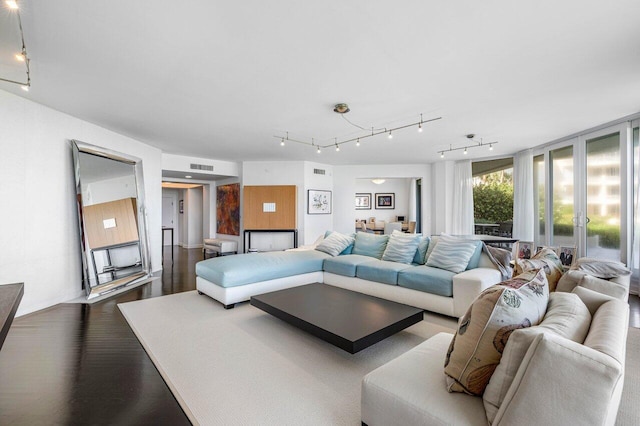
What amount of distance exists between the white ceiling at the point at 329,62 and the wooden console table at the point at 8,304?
5.90 feet

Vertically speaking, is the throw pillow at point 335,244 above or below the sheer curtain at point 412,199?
below

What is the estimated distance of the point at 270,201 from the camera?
7477 mm

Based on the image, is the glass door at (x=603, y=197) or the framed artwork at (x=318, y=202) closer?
the glass door at (x=603, y=197)

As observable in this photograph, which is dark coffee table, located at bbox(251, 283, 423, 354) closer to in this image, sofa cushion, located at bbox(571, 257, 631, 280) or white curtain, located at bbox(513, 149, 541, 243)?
sofa cushion, located at bbox(571, 257, 631, 280)

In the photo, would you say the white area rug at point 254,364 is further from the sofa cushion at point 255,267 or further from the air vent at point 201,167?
the air vent at point 201,167

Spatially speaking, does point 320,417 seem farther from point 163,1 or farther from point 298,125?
point 298,125

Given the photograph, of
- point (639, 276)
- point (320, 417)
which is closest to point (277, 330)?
point (320, 417)

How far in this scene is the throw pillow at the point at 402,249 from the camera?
4152 mm

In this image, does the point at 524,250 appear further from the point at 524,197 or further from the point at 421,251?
the point at 524,197

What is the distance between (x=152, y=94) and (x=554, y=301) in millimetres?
4013

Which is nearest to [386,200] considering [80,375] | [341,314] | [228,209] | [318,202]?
[318,202]

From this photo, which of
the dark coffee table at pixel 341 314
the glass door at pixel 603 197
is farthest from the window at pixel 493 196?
the dark coffee table at pixel 341 314

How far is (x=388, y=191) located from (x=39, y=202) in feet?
33.4

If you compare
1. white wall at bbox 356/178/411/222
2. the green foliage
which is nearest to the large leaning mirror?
white wall at bbox 356/178/411/222
